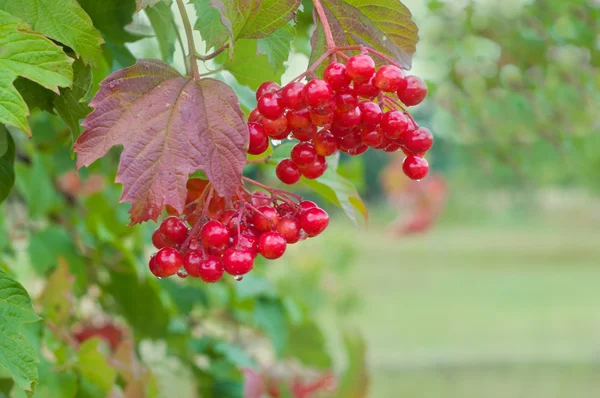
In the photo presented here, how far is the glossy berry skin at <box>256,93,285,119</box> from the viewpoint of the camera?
374 mm

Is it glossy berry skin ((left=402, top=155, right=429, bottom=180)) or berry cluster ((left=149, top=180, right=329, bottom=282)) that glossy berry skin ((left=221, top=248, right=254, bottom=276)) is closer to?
berry cluster ((left=149, top=180, right=329, bottom=282))

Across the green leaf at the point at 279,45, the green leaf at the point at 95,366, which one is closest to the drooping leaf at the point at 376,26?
the green leaf at the point at 279,45

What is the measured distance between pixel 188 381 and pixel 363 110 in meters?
0.81

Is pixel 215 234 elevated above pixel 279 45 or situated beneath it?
situated beneath

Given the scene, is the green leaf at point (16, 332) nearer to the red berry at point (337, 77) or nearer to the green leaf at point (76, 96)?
the green leaf at point (76, 96)

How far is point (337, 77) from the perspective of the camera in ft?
1.22

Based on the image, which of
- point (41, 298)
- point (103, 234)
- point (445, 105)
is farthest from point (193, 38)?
point (445, 105)

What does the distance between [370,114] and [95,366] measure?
434 millimetres

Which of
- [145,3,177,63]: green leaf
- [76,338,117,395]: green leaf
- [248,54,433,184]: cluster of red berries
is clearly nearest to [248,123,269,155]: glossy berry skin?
[248,54,433,184]: cluster of red berries

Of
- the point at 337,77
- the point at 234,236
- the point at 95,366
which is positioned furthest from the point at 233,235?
the point at 95,366

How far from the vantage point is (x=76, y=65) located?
0.42 meters

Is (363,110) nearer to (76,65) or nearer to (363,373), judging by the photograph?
(76,65)

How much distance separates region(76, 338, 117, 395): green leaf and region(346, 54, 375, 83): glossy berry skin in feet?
1.42

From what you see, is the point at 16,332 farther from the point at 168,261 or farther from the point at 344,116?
the point at 344,116
